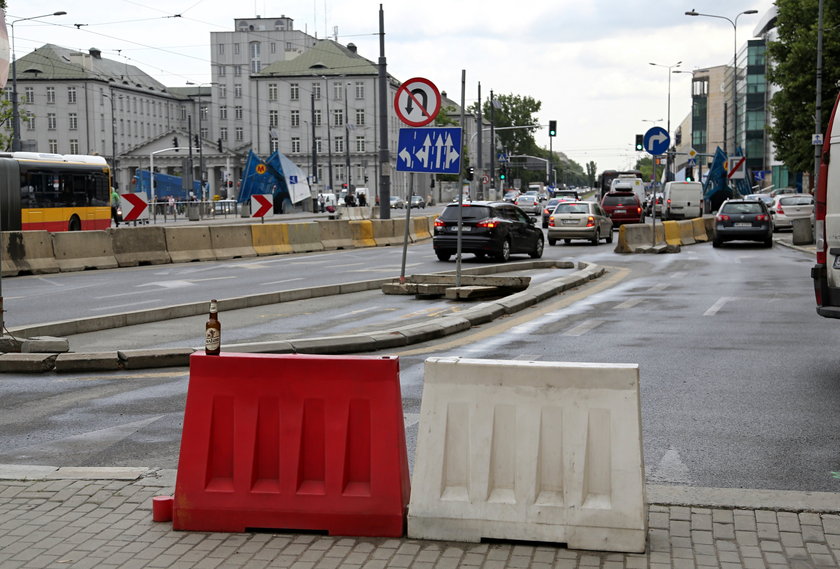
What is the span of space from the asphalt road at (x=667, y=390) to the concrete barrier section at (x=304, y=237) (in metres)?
15.8

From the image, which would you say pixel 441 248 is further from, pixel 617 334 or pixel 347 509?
pixel 347 509

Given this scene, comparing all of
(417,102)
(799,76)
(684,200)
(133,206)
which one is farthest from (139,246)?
(799,76)

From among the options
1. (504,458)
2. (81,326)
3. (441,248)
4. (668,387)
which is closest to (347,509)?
(504,458)

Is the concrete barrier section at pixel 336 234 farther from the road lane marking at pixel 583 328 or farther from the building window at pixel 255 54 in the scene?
the building window at pixel 255 54

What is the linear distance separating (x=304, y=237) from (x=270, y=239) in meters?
2.10

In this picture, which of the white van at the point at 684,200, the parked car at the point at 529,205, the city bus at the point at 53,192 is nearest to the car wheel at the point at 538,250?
the city bus at the point at 53,192

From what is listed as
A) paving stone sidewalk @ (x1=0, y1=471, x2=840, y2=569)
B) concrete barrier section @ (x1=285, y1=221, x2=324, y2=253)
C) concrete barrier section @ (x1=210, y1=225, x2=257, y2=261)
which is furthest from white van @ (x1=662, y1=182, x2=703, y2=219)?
paving stone sidewalk @ (x1=0, y1=471, x2=840, y2=569)

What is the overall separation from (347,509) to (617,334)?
8.03 meters

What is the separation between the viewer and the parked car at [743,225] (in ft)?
115

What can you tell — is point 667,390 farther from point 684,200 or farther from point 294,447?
point 684,200

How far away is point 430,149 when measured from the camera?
16.6 metres

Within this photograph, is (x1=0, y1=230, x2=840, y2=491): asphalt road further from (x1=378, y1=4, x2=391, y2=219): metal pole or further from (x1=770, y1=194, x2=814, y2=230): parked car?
(x1=770, y1=194, x2=814, y2=230): parked car

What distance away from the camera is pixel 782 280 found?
21031 millimetres

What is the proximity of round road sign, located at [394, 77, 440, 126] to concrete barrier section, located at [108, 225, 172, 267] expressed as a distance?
469 inches
